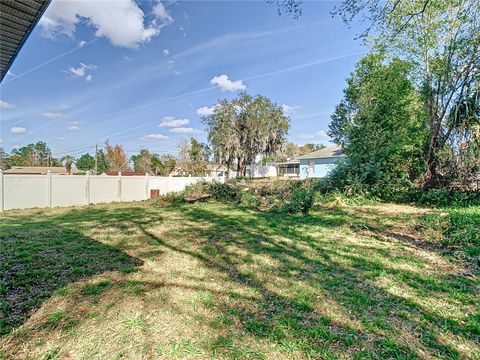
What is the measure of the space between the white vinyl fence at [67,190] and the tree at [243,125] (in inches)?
390

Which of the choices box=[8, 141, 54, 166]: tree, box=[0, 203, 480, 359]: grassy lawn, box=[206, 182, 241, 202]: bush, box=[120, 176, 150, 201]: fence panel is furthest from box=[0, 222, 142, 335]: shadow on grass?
box=[8, 141, 54, 166]: tree

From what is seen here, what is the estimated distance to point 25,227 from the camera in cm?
546

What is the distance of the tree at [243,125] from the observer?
2200 cm

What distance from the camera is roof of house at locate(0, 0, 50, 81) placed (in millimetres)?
2064

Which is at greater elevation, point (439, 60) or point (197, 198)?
point (439, 60)

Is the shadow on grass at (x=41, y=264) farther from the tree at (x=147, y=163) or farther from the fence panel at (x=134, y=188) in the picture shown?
the tree at (x=147, y=163)

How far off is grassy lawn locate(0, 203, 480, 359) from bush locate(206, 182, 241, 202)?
570 cm

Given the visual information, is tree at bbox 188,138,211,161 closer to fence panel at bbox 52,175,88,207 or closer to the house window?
the house window

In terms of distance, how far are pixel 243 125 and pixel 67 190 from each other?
1550cm

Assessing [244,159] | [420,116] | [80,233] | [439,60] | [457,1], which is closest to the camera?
[80,233]

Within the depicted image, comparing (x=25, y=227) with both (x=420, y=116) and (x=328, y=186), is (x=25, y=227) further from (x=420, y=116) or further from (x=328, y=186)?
(x=420, y=116)

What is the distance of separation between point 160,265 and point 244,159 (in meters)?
20.8

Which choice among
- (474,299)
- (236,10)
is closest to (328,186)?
(236,10)

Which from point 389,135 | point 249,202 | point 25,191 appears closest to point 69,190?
point 25,191
